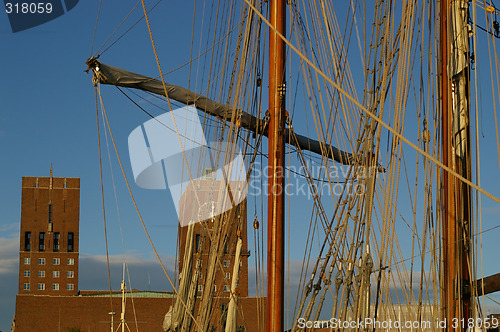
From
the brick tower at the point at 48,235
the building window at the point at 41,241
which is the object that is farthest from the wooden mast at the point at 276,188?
the building window at the point at 41,241

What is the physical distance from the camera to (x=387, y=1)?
9.26 metres

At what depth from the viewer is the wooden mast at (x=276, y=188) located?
8961mm

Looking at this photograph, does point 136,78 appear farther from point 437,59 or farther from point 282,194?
point 437,59

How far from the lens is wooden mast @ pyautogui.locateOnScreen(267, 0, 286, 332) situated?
896cm

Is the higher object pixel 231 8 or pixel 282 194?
pixel 231 8

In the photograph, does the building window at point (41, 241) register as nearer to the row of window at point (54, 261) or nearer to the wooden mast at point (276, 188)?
the row of window at point (54, 261)

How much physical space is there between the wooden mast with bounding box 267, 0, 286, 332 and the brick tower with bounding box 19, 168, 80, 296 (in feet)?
193

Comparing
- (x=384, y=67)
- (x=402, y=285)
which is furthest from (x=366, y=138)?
(x=402, y=285)

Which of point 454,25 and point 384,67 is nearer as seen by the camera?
point 454,25

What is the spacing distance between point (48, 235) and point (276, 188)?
6083 cm

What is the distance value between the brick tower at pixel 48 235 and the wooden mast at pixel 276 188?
59.0 meters

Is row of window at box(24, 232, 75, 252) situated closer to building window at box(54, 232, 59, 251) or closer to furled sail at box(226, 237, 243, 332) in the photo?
building window at box(54, 232, 59, 251)

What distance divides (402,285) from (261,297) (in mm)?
2316

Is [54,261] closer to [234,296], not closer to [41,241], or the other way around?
[41,241]
